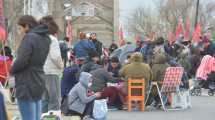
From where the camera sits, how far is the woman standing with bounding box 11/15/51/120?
8.56 meters

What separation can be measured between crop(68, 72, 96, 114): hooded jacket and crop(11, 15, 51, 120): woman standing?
4.54m

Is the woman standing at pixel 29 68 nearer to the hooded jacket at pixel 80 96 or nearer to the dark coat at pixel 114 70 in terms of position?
the hooded jacket at pixel 80 96

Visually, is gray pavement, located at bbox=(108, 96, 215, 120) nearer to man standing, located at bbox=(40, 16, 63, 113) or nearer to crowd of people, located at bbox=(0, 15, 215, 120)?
crowd of people, located at bbox=(0, 15, 215, 120)

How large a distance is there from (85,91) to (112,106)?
3.73 meters

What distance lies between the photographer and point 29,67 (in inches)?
340

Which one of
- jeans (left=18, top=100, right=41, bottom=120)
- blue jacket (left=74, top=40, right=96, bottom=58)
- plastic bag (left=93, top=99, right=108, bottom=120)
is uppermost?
blue jacket (left=74, top=40, right=96, bottom=58)

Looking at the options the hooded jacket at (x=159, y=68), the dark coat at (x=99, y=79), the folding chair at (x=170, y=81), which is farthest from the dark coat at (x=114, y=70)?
the dark coat at (x=99, y=79)

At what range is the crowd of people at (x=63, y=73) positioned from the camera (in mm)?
8641

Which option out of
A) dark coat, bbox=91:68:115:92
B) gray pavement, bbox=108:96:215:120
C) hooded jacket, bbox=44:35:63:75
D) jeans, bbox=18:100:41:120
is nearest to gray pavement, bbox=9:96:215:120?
gray pavement, bbox=108:96:215:120

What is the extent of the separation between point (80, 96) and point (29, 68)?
4.82 meters

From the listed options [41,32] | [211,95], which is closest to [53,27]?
[41,32]

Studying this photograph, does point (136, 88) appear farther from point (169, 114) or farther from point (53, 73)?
point (53, 73)

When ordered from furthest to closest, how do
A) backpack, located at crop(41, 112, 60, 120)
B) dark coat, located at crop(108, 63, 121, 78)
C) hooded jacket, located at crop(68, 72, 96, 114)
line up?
1. dark coat, located at crop(108, 63, 121, 78)
2. hooded jacket, located at crop(68, 72, 96, 114)
3. backpack, located at crop(41, 112, 60, 120)

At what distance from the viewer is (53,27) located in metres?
10.8
